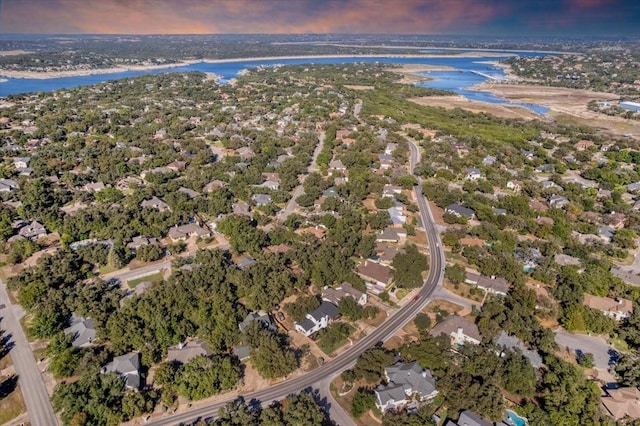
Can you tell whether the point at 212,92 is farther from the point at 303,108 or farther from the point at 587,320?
the point at 587,320

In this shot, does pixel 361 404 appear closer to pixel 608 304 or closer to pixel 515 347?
pixel 515 347

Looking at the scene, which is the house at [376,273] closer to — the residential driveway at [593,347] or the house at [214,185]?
the residential driveway at [593,347]

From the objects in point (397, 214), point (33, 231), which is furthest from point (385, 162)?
point (33, 231)

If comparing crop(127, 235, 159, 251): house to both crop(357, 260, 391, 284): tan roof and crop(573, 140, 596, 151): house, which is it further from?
crop(573, 140, 596, 151): house

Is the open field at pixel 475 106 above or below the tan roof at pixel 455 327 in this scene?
above

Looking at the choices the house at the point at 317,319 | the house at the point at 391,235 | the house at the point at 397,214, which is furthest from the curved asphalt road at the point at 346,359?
the house at the point at 397,214

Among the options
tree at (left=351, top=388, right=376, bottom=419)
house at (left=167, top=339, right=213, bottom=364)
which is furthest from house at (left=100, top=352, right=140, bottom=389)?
tree at (left=351, top=388, right=376, bottom=419)
